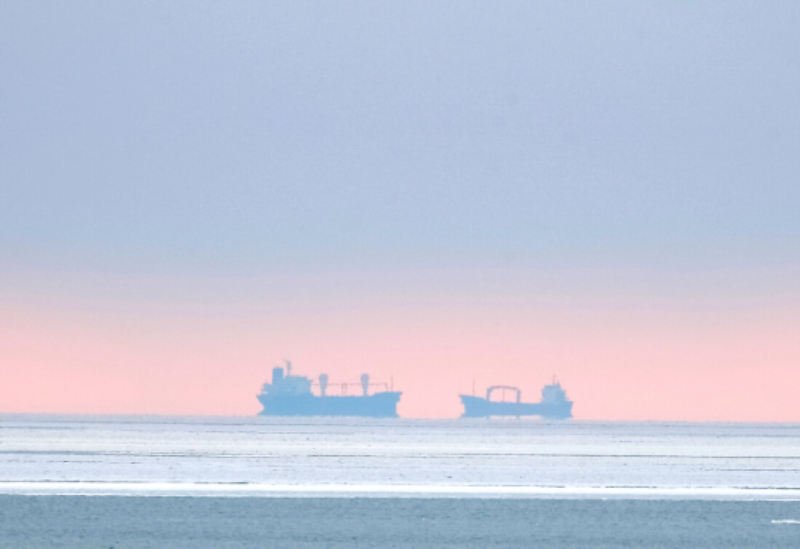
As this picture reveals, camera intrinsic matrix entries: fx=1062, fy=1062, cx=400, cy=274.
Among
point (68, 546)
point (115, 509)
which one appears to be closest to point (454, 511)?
point (115, 509)

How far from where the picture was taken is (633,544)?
1389 centimetres

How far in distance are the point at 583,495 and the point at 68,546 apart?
10.9 metres

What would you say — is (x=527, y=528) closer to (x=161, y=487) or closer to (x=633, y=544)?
(x=633, y=544)

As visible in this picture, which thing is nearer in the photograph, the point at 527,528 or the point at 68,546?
the point at 68,546

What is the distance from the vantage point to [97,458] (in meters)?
37.1

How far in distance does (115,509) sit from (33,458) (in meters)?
20.6

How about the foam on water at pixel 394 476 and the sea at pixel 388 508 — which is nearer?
the sea at pixel 388 508

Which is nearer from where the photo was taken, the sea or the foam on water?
the sea

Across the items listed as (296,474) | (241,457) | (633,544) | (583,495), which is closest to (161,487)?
(296,474)

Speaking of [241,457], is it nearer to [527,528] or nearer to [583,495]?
[583,495]

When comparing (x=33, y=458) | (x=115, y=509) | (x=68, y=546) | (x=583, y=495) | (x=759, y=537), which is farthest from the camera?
(x=33, y=458)

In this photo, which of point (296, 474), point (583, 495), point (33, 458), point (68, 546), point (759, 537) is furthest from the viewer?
point (33, 458)

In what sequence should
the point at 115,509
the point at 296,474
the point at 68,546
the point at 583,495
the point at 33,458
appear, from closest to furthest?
the point at 68,546 < the point at 115,509 < the point at 583,495 < the point at 296,474 < the point at 33,458

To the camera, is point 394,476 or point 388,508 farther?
point 394,476
